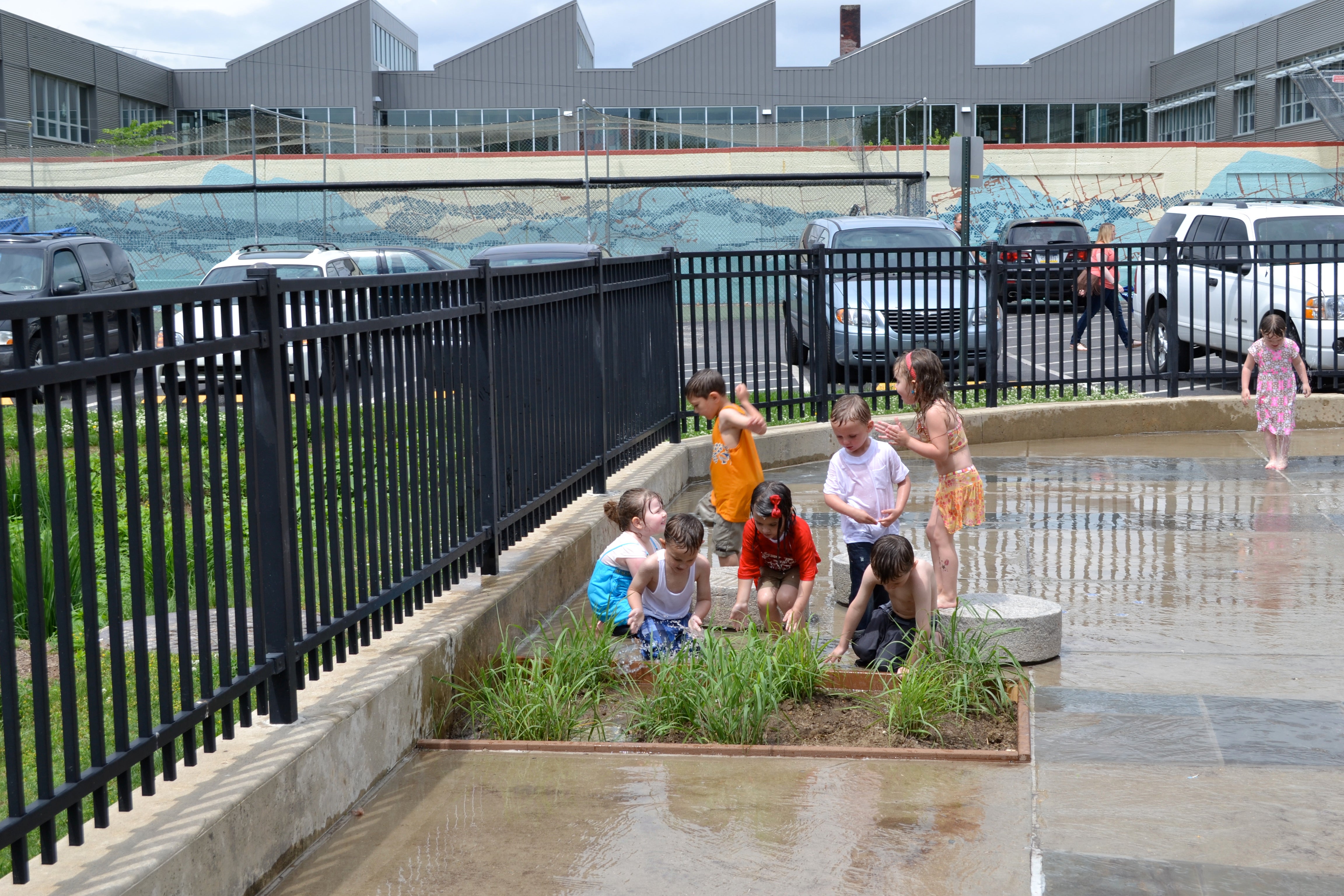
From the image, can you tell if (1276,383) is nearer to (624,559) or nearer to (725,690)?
(624,559)

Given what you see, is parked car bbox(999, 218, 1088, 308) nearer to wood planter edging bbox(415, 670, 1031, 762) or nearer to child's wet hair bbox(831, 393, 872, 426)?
child's wet hair bbox(831, 393, 872, 426)

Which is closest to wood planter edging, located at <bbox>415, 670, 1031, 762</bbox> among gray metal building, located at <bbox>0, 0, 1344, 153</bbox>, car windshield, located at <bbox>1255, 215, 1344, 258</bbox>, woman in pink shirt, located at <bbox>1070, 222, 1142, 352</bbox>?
woman in pink shirt, located at <bbox>1070, 222, 1142, 352</bbox>

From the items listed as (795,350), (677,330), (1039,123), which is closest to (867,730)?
(677,330)

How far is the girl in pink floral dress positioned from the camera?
10.0 m

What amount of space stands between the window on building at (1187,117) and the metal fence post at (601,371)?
40636 millimetres

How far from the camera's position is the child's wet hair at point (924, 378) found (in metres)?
5.93

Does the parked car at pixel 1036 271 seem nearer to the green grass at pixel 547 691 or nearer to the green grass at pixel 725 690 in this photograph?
the green grass at pixel 725 690

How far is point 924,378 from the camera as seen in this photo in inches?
235

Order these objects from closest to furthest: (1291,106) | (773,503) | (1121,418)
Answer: (773,503)
(1121,418)
(1291,106)

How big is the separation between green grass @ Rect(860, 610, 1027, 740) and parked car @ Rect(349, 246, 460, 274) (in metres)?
13.6

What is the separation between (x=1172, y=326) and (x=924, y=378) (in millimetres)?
7534

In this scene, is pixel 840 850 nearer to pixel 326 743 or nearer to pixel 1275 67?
pixel 326 743

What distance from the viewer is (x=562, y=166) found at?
32.0m

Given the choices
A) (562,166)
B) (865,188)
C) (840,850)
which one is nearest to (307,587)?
(840,850)
